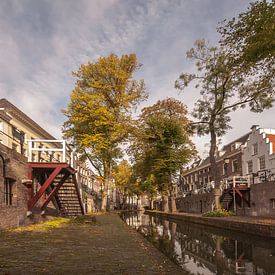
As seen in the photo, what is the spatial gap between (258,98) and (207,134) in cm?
612

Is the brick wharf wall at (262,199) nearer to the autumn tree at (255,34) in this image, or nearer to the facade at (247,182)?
the facade at (247,182)

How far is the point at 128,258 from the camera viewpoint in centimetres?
732

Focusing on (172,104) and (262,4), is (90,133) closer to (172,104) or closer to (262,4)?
(172,104)

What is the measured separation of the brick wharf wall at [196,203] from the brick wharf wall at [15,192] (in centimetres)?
2725

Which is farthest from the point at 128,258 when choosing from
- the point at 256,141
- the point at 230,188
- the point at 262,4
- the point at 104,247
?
the point at 256,141

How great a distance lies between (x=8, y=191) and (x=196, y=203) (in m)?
38.6

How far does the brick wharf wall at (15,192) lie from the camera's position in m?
12.5

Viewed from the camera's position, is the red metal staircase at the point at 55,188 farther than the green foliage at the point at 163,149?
No

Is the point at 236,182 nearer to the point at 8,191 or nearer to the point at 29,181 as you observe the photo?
the point at 29,181

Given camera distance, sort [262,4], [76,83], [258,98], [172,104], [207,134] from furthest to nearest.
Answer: [172,104] → [76,83] → [207,134] → [258,98] → [262,4]

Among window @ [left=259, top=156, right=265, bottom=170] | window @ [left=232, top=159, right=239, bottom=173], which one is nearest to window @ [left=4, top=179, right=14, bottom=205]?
window @ [left=259, top=156, right=265, bottom=170]

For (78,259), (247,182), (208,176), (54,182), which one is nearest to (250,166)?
(247,182)

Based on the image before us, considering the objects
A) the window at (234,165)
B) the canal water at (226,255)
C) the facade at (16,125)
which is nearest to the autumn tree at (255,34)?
the canal water at (226,255)

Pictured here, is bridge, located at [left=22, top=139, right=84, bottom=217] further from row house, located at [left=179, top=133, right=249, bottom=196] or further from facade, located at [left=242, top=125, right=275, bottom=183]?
facade, located at [left=242, top=125, right=275, bottom=183]
